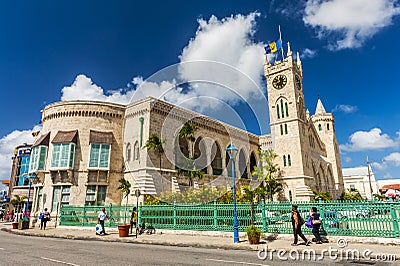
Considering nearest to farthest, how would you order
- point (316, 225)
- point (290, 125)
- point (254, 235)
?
point (316, 225)
point (254, 235)
point (290, 125)

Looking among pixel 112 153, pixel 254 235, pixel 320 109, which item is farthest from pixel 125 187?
pixel 320 109

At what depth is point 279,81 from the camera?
3894cm

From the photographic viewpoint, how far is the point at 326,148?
A: 51.8m

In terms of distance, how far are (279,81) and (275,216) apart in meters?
30.3

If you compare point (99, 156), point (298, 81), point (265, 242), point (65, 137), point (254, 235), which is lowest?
point (265, 242)

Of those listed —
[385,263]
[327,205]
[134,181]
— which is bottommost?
[385,263]

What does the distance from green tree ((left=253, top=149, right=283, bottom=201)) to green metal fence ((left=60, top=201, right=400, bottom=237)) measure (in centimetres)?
2184

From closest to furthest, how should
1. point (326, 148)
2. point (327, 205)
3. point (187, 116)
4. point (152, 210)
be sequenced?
1. point (327, 205)
2. point (152, 210)
3. point (187, 116)
4. point (326, 148)

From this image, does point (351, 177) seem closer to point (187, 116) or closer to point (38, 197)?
point (187, 116)

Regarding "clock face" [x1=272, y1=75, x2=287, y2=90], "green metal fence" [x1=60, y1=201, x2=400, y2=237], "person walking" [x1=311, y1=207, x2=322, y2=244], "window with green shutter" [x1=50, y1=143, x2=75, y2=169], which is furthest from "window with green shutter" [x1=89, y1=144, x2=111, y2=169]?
"clock face" [x1=272, y1=75, x2=287, y2=90]

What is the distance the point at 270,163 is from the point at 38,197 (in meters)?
27.7

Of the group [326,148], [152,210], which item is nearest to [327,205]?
[152,210]

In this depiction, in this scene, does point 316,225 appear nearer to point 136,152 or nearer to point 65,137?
point 136,152

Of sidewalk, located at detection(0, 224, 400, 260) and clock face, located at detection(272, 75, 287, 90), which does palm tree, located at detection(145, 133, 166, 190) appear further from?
clock face, located at detection(272, 75, 287, 90)
